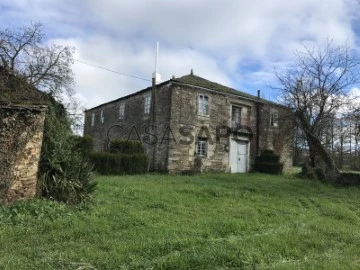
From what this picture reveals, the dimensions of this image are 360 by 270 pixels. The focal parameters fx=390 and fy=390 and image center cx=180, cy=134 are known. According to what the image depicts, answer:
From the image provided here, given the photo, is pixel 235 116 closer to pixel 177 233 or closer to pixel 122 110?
pixel 122 110

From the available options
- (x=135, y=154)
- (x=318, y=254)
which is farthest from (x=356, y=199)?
(x=135, y=154)

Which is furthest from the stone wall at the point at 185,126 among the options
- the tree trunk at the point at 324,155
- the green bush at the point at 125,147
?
the green bush at the point at 125,147

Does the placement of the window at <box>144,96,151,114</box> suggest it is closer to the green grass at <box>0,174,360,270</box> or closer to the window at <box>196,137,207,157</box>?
the window at <box>196,137,207,157</box>

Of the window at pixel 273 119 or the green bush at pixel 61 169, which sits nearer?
the green bush at pixel 61 169

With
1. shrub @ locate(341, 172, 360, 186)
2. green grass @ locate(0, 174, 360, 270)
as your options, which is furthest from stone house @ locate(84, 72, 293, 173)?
green grass @ locate(0, 174, 360, 270)

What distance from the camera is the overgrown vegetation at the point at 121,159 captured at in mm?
20125

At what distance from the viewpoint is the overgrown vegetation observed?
2012cm

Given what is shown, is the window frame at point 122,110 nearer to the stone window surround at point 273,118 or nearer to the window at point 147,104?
the window at point 147,104

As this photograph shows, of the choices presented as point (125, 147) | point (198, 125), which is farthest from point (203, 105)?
point (125, 147)

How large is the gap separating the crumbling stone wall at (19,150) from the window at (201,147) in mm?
14879

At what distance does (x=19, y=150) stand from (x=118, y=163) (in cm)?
1096

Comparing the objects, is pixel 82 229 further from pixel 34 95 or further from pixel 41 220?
pixel 34 95

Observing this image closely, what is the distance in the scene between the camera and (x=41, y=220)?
28.7ft

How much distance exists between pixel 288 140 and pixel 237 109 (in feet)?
17.4
